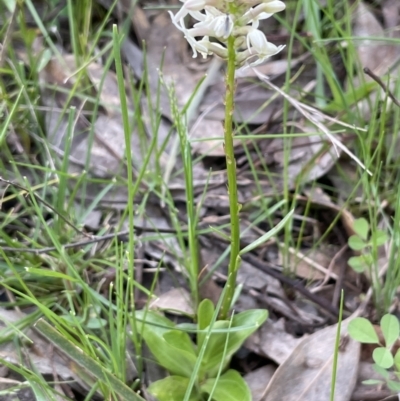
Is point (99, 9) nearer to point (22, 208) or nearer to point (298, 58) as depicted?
point (298, 58)

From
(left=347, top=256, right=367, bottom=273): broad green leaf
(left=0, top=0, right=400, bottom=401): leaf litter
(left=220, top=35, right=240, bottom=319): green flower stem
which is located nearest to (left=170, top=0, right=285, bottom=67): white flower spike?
(left=220, top=35, right=240, bottom=319): green flower stem

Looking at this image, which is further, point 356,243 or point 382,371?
point 356,243

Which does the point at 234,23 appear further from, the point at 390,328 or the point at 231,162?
the point at 390,328

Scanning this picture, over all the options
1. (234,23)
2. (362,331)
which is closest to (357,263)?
(362,331)

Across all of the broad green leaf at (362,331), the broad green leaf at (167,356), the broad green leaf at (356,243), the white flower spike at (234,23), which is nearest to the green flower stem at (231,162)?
the white flower spike at (234,23)

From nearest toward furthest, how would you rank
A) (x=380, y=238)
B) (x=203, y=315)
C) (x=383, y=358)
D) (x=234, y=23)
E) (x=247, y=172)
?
(x=234, y=23) < (x=383, y=358) < (x=203, y=315) < (x=380, y=238) < (x=247, y=172)

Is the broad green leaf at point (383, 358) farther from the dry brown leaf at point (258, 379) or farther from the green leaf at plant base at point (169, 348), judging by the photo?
the green leaf at plant base at point (169, 348)
